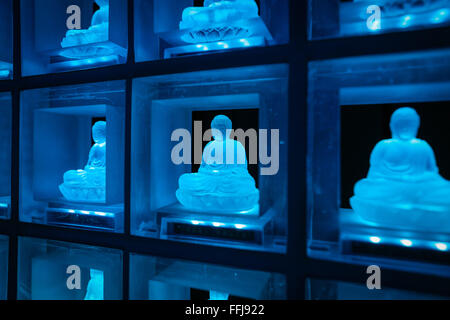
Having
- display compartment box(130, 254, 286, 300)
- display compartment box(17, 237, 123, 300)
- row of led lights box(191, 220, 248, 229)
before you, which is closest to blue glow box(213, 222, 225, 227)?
row of led lights box(191, 220, 248, 229)

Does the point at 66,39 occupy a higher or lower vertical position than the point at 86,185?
higher

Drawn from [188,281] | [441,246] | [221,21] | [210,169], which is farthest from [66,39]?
[441,246]

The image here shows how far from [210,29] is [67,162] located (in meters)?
1.00

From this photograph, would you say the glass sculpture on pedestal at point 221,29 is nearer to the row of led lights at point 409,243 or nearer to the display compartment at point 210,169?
the display compartment at point 210,169

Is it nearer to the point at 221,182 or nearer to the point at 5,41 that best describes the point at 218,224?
the point at 221,182

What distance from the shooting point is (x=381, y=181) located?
2.65ft

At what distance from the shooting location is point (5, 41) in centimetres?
120

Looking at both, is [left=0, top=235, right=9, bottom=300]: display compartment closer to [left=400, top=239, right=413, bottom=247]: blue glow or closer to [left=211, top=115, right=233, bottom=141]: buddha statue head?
[left=211, top=115, right=233, bottom=141]: buddha statue head

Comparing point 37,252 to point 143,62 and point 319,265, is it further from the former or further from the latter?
point 319,265

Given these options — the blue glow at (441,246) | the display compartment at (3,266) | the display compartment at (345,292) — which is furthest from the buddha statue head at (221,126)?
the display compartment at (3,266)

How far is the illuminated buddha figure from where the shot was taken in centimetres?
95

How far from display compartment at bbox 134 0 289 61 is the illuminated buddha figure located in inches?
11.7

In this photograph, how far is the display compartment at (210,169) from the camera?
0.87 meters

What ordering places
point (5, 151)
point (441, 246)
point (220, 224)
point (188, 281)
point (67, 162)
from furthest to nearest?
1. point (67, 162)
2. point (5, 151)
3. point (188, 281)
4. point (220, 224)
5. point (441, 246)
